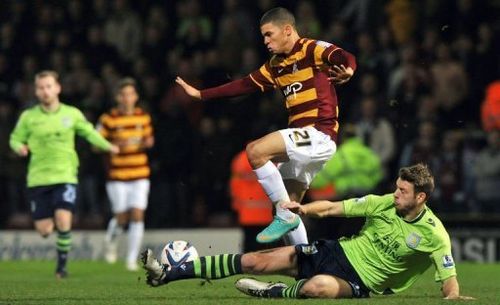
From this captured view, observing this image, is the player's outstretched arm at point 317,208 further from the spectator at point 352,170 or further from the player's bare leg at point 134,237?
the spectator at point 352,170

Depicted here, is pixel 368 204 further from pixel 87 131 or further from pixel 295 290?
pixel 87 131

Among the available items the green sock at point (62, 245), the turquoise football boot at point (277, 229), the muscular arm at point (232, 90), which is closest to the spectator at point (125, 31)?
the green sock at point (62, 245)

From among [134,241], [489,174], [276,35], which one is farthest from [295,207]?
[489,174]

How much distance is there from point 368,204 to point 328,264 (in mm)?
582

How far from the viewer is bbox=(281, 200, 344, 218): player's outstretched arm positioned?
10.1 m

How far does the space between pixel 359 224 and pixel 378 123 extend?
58.9 inches

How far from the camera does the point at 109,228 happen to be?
63.1 ft

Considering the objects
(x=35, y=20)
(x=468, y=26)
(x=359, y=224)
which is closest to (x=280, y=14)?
(x=359, y=224)

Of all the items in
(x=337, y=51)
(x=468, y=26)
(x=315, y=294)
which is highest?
(x=468, y=26)

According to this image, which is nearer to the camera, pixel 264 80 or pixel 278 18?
pixel 278 18

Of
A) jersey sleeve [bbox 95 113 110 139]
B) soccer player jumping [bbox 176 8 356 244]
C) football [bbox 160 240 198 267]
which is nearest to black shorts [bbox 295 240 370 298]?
soccer player jumping [bbox 176 8 356 244]

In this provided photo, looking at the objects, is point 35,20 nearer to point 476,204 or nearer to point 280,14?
point 476,204

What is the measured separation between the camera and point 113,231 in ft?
62.5

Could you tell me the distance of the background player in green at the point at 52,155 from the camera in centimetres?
1531
